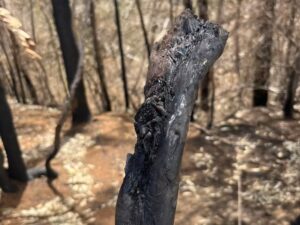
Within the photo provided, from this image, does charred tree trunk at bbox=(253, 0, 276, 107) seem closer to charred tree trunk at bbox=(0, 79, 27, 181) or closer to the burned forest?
the burned forest

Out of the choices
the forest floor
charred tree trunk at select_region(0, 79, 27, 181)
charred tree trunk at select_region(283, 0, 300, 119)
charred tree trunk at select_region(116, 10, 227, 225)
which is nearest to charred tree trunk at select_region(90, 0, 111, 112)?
the forest floor

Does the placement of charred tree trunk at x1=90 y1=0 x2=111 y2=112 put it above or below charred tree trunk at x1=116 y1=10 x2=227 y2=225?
below

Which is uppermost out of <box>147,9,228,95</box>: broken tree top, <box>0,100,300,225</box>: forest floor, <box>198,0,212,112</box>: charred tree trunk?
<box>147,9,228,95</box>: broken tree top

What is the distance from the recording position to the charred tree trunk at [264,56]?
8461mm

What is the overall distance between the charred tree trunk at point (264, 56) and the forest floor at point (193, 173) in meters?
0.38

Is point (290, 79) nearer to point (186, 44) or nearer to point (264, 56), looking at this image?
point (264, 56)

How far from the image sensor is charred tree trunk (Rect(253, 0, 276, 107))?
27.8 feet

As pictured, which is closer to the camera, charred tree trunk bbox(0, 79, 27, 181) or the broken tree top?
the broken tree top

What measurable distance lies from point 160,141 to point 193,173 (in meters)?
5.00

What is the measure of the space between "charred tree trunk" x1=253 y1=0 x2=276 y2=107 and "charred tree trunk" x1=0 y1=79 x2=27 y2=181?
4732mm

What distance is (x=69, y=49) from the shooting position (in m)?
8.23

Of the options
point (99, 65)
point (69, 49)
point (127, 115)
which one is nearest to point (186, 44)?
point (69, 49)

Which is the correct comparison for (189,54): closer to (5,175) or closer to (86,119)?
(5,175)

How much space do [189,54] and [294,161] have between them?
17.0 ft
